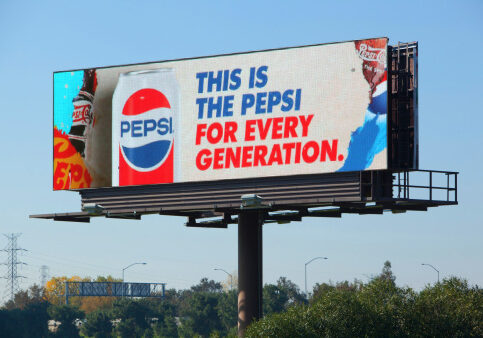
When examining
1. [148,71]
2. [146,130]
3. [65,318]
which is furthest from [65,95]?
[65,318]

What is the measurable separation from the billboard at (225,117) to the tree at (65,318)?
88.6 metres

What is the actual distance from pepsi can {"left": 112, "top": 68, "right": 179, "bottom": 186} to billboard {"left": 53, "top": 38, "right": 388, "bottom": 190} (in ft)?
0.16

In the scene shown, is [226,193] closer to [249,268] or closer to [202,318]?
[249,268]

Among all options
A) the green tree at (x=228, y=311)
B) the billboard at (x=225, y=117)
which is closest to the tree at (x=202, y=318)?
the green tree at (x=228, y=311)

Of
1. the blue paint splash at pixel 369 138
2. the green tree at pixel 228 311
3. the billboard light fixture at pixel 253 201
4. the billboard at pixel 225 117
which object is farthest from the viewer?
the green tree at pixel 228 311

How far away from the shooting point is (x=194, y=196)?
4272 centimetres

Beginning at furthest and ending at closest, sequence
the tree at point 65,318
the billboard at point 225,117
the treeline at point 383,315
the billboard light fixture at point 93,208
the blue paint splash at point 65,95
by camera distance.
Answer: the tree at point 65,318 < the blue paint splash at point 65,95 < the billboard light fixture at point 93,208 < the treeline at point 383,315 < the billboard at point 225,117

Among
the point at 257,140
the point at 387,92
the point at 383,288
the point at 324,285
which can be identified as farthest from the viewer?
the point at 324,285

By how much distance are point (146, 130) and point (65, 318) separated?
94.3 metres

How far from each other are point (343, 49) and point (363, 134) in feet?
13.2

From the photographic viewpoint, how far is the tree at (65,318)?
5162 inches

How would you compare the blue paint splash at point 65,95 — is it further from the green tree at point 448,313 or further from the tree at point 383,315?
the green tree at point 448,313

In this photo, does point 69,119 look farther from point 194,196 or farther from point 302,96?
point 302,96

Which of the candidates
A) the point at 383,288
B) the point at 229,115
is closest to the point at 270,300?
the point at 383,288
